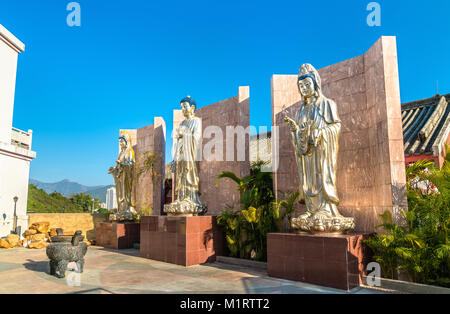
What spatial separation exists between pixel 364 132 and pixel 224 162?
12.9 ft

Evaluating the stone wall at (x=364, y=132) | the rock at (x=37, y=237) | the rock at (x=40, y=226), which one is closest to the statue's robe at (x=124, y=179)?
the rock at (x=37, y=237)

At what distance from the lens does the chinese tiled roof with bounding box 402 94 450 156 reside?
10373 mm

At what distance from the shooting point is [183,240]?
23.5ft

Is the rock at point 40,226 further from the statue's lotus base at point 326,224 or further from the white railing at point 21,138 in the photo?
the statue's lotus base at point 326,224

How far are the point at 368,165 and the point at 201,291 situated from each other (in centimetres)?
382

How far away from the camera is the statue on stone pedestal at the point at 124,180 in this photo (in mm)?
10789

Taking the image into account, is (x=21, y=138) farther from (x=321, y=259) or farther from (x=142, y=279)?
(x=321, y=259)

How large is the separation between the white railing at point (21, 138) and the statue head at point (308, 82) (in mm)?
13221

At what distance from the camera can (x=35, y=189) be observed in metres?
23.5

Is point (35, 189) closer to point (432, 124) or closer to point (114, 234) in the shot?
point (114, 234)

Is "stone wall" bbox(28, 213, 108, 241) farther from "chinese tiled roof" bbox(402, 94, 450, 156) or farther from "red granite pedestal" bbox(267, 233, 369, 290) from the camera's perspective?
"chinese tiled roof" bbox(402, 94, 450, 156)

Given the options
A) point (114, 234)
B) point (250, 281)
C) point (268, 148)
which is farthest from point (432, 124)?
point (114, 234)

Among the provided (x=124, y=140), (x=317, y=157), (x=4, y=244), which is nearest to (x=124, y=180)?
(x=124, y=140)

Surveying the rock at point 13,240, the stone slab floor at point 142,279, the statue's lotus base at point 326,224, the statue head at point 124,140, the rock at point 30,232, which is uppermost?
the statue head at point 124,140
